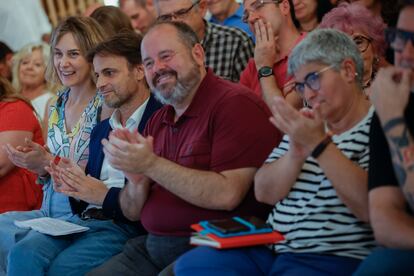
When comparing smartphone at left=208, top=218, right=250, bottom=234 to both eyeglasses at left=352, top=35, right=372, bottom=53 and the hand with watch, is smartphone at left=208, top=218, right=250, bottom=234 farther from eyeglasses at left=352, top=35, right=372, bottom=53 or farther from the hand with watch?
eyeglasses at left=352, top=35, right=372, bottom=53

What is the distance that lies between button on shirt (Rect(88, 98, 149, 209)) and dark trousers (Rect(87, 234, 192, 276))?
0.34m

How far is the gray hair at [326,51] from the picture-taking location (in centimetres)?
287

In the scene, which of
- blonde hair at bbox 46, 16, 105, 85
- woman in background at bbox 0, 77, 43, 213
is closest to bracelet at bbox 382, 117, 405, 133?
blonde hair at bbox 46, 16, 105, 85

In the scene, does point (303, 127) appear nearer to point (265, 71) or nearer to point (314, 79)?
point (314, 79)

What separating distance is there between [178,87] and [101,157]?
2.39ft

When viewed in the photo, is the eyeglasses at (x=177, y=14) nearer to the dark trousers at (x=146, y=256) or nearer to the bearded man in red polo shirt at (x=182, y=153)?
the bearded man in red polo shirt at (x=182, y=153)

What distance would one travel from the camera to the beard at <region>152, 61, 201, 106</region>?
3.41 m

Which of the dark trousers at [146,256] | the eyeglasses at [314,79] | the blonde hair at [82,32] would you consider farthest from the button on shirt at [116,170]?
the eyeglasses at [314,79]

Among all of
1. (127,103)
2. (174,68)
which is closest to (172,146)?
(174,68)

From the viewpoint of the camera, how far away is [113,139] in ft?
10.3

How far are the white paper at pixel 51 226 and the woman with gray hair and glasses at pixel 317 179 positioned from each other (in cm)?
100

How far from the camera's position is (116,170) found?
12.7 ft

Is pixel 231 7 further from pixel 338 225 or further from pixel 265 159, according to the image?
pixel 338 225

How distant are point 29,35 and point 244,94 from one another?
505 cm
